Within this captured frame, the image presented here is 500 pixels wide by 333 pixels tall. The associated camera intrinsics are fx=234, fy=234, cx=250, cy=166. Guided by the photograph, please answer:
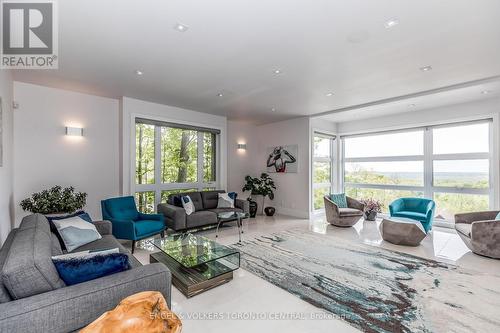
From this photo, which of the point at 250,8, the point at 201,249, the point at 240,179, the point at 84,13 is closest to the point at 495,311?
the point at 201,249

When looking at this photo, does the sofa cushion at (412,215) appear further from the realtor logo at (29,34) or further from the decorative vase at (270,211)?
the realtor logo at (29,34)

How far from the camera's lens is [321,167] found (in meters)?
6.72

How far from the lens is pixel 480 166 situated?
15.8 feet

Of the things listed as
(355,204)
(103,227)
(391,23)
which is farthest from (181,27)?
(355,204)

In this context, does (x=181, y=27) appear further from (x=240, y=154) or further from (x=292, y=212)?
(x=292, y=212)

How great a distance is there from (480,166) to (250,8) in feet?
18.6

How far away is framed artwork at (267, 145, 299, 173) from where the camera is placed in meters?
6.48

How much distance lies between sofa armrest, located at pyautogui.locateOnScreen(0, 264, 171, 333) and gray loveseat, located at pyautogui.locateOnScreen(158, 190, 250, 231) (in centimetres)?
276

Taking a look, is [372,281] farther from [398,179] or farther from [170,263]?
[398,179]

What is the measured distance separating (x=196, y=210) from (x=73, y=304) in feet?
12.3

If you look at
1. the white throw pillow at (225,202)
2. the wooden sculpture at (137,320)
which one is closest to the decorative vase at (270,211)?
the white throw pillow at (225,202)

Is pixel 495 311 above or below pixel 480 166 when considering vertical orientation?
below

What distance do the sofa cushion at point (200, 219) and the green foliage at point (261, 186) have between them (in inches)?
81.7

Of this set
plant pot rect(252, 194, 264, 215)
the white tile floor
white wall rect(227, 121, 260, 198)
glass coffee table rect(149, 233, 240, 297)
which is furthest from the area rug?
white wall rect(227, 121, 260, 198)
